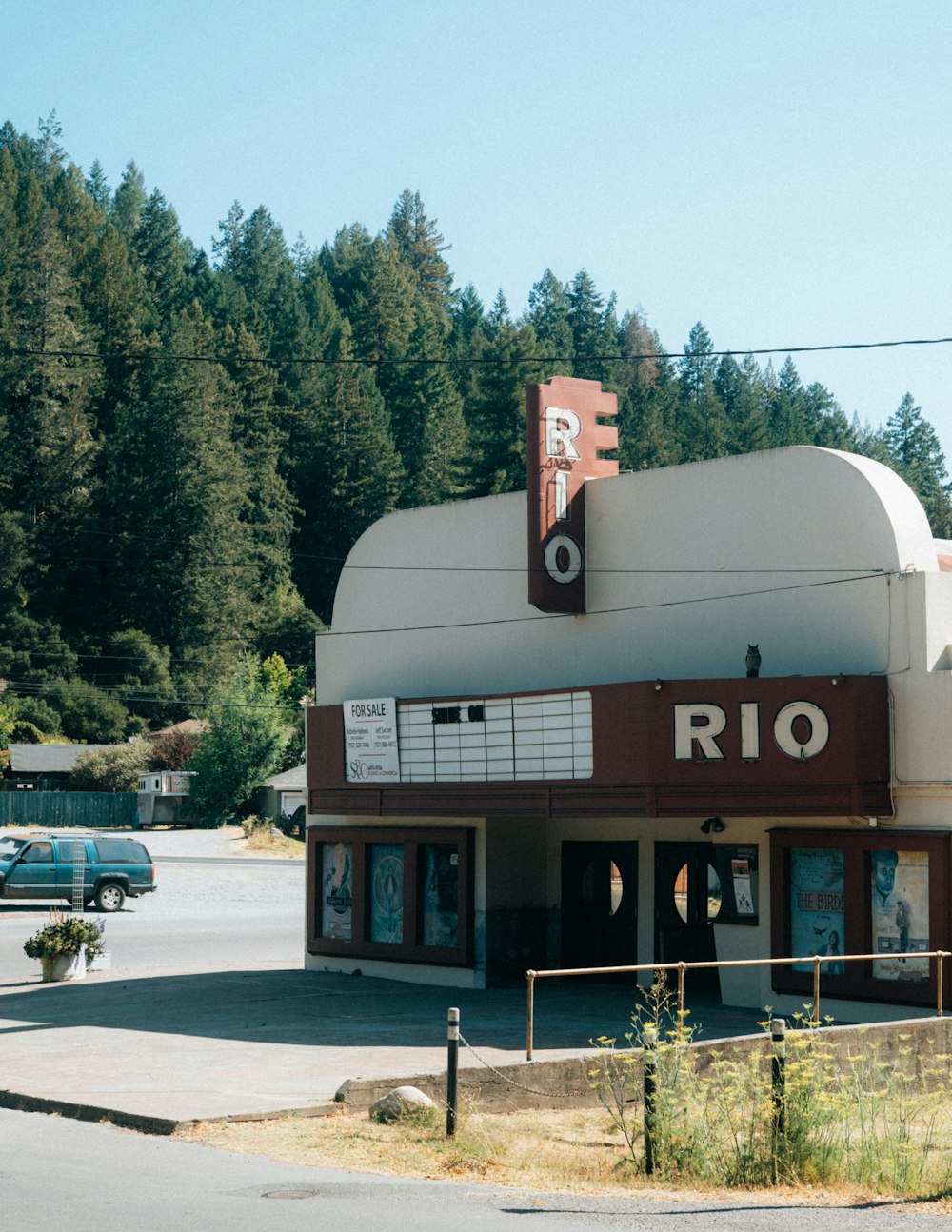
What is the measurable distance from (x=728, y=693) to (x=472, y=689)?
218 inches

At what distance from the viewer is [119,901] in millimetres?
39031

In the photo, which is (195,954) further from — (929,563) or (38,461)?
(38,461)

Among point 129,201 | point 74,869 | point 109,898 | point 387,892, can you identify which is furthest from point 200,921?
point 129,201

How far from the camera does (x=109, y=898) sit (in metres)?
38.8

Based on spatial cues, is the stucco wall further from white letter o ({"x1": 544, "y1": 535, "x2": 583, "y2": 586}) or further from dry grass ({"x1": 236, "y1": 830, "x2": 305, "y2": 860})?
dry grass ({"x1": 236, "y1": 830, "x2": 305, "y2": 860})

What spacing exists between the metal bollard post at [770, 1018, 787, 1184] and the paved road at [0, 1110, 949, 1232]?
653 mm

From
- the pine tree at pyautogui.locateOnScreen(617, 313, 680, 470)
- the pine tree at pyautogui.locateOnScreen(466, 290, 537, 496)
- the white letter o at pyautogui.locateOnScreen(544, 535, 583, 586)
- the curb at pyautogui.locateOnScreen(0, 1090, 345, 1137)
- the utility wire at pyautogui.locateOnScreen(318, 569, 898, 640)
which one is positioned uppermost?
the pine tree at pyautogui.locateOnScreen(617, 313, 680, 470)

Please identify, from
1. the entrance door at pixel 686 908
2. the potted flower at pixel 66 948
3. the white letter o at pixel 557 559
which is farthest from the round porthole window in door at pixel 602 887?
the potted flower at pixel 66 948

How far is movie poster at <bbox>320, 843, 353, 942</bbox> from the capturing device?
79.6 ft

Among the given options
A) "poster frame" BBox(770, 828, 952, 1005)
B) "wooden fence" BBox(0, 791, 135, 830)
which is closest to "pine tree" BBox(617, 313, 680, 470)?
"wooden fence" BBox(0, 791, 135, 830)

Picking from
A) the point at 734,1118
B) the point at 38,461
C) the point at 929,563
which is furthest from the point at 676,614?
the point at 38,461

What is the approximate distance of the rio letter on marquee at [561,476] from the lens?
2044 cm

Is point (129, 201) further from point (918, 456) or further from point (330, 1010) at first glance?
point (330, 1010)

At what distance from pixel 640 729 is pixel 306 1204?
993cm
